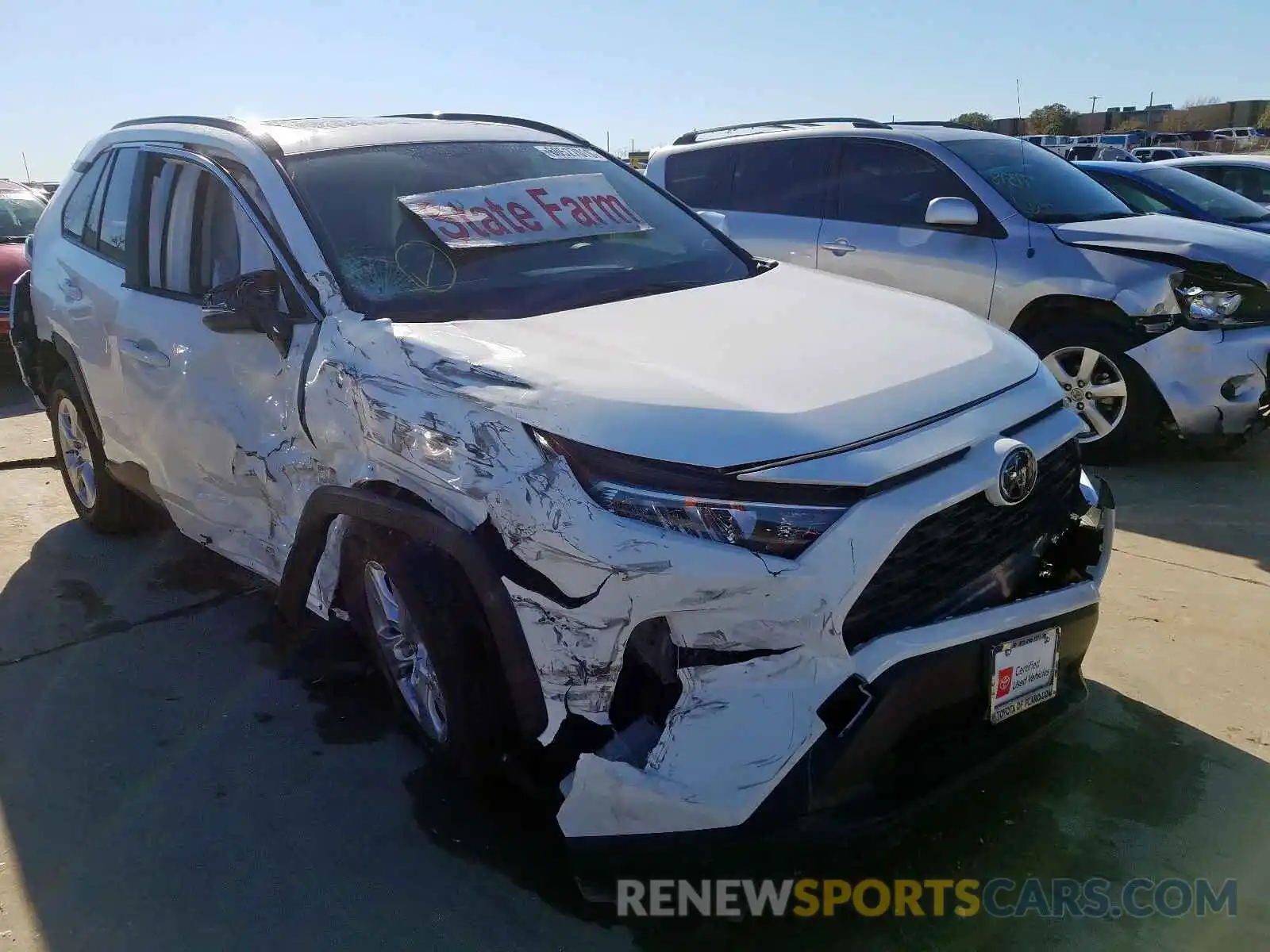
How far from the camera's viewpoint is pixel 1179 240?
5367mm

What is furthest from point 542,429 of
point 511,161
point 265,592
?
point 265,592

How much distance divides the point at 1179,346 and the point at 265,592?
4370mm

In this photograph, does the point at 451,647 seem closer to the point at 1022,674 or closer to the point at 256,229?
the point at 1022,674

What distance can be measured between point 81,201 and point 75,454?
117 centimetres

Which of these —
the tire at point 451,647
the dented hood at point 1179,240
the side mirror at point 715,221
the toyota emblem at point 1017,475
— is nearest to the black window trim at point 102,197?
the side mirror at point 715,221

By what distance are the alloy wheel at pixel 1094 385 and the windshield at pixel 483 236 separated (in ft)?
8.68

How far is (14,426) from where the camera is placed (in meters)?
7.33

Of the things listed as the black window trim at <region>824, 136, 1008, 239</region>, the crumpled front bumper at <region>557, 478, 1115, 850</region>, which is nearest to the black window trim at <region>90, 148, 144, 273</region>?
the crumpled front bumper at <region>557, 478, 1115, 850</region>

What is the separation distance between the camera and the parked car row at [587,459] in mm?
2051

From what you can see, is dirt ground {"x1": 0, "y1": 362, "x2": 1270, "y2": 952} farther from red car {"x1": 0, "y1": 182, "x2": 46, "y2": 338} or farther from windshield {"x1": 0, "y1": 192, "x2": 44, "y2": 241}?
windshield {"x1": 0, "y1": 192, "x2": 44, "y2": 241}

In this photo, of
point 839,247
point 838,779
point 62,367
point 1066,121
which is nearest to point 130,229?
point 62,367

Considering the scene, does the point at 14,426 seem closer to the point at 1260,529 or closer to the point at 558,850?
the point at 558,850

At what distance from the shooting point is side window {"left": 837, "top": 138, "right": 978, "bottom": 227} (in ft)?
Answer: 20.1

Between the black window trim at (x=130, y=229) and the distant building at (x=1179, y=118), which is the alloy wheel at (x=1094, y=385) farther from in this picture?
the distant building at (x=1179, y=118)
